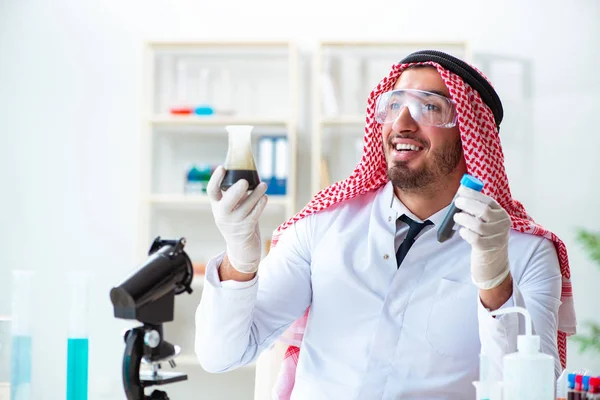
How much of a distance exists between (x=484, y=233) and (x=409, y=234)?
0.46 meters

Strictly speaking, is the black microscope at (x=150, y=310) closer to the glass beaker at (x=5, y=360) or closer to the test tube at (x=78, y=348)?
the test tube at (x=78, y=348)

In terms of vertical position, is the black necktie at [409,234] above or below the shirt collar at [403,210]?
below

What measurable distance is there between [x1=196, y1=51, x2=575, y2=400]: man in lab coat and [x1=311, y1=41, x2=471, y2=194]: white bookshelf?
5.78 ft

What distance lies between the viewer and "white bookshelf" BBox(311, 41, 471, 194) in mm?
3943

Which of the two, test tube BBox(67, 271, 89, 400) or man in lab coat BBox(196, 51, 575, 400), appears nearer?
test tube BBox(67, 271, 89, 400)

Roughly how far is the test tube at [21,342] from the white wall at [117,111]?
2635 mm

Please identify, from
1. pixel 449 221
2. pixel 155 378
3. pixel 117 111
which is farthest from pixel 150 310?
pixel 117 111

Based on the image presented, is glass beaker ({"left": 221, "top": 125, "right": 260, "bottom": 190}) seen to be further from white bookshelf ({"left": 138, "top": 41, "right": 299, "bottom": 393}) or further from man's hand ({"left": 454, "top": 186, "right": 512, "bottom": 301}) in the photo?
white bookshelf ({"left": 138, "top": 41, "right": 299, "bottom": 393})

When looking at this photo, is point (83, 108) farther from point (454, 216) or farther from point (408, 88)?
point (454, 216)

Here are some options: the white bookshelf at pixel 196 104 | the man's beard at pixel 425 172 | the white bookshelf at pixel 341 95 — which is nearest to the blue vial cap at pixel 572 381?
the man's beard at pixel 425 172

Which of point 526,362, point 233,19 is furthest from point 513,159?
point 526,362

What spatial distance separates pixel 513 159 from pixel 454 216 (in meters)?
2.64

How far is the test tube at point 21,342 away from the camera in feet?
Answer: 5.05

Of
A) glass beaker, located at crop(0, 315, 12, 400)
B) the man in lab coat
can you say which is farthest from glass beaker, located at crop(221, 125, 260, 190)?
glass beaker, located at crop(0, 315, 12, 400)
